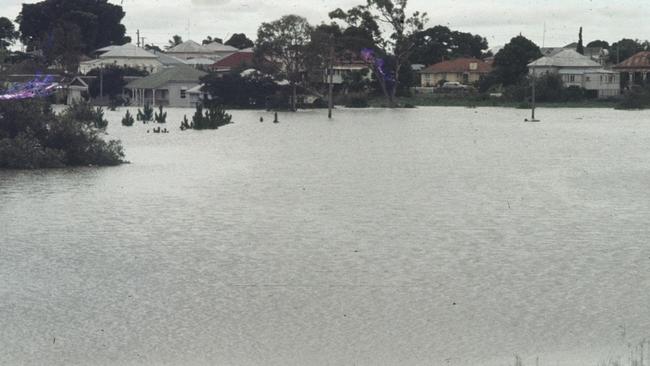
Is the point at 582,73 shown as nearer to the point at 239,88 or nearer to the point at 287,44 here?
the point at 287,44

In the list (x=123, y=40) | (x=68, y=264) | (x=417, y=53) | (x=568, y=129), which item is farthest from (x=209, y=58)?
(x=68, y=264)

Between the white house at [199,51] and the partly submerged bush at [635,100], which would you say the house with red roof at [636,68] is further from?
the white house at [199,51]

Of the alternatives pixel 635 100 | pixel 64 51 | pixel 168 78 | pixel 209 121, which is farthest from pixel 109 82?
pixel 635 100

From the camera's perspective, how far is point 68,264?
1741 centimetres

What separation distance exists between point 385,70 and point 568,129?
4226 cm

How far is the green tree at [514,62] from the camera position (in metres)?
107

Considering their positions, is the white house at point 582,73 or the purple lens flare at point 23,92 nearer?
the purple lens flare at point 23,92

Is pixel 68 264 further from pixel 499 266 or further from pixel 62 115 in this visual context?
pixel 62 115

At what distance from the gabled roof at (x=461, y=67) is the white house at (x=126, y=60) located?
106 feet

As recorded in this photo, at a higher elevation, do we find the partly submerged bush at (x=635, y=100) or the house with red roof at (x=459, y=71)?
the house with red roof at (x=459, y=71)

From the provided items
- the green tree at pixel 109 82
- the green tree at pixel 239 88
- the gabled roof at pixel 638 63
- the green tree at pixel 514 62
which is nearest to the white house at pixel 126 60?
the green tree at pixel 109 82

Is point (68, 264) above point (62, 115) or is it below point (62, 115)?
below

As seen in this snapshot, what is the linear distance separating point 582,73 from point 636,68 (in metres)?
6.22

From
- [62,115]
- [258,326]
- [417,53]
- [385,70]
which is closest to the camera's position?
[258,326]
